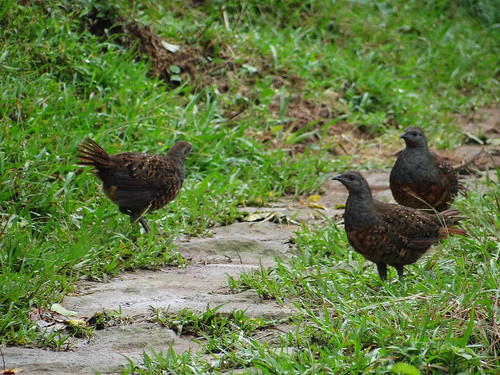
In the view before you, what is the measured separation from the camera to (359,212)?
518 centimetres

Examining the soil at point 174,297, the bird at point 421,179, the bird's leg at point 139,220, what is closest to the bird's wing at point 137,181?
the bird's leg at point 139,220

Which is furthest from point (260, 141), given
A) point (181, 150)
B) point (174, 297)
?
point (174, 297)

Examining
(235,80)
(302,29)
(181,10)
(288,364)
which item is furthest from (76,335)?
(302,29)

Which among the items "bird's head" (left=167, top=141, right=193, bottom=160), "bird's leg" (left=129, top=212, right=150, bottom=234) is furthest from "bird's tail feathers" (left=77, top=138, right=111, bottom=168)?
"bird's head" (left=167, top=141, right=193, bottom=160)

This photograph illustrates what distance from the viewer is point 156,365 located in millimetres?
4000

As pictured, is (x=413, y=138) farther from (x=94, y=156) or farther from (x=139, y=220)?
(x=94, y=156)

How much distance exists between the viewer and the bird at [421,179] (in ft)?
21.5

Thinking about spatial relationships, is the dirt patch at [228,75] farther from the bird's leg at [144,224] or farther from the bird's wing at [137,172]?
the bird's leg at [144,224]

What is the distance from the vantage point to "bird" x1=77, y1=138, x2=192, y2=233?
606cm

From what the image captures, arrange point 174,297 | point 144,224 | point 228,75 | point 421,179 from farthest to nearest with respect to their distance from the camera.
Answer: point 228,75 → point 421,179 → point 144,224 → point 174,297

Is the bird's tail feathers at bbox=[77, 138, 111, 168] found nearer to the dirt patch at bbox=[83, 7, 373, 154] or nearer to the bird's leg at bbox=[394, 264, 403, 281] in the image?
the bird's leg at bbox=[394, 264, 403, 281]

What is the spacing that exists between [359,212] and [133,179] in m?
2.05

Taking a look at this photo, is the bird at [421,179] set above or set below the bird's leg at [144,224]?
above

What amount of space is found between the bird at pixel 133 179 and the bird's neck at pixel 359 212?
1807 millimetres
